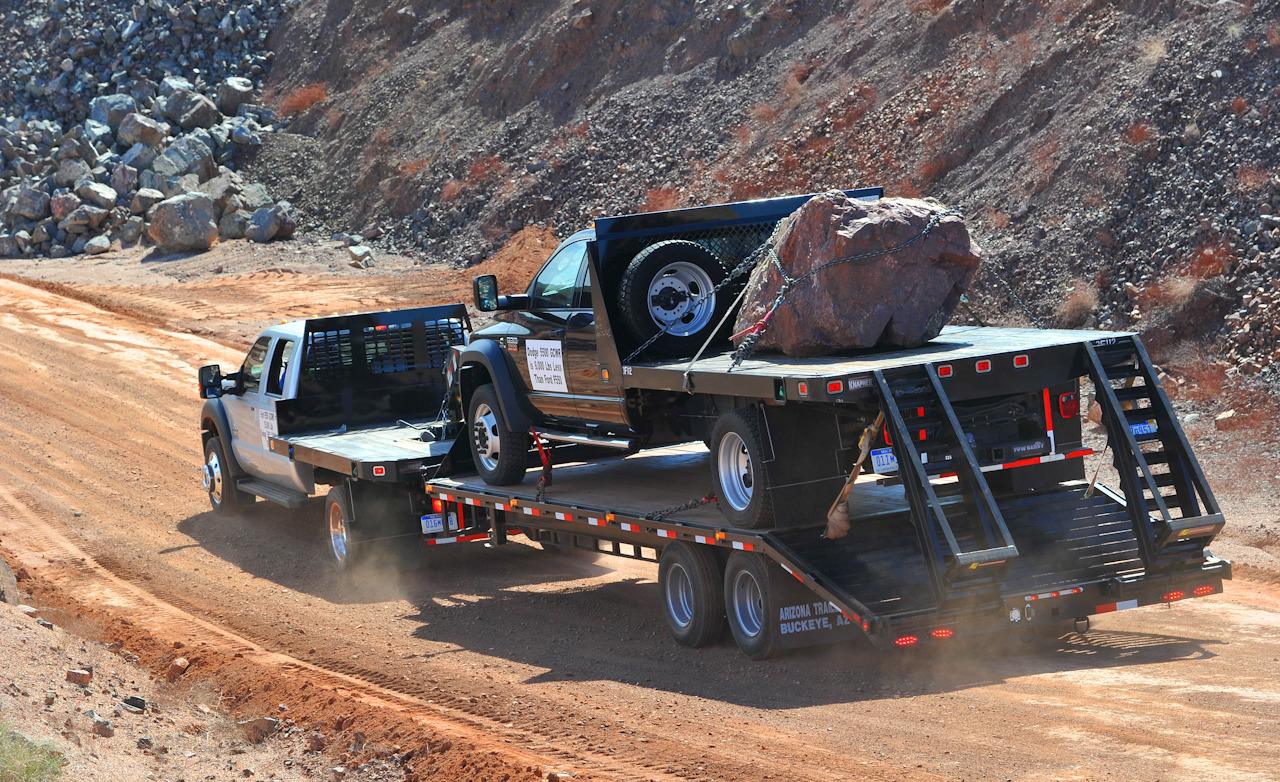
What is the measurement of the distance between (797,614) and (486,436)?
13.1 feet

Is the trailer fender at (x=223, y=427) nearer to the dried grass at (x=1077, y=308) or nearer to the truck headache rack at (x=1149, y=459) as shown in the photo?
the truck headache rack at (x=1149, y=459)

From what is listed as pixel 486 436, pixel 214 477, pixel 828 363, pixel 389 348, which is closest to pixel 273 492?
pixel 214 477

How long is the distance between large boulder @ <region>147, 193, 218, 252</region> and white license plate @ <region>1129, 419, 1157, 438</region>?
2870 cm

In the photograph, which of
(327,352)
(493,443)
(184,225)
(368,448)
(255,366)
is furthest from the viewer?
(184,225)

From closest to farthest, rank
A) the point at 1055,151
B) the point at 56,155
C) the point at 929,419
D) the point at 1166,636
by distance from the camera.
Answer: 1. the point at 929,419
2. the point at 1166,636
3. the point at 1055,151
4. the point at 56,155

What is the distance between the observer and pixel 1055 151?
2188 centimetres

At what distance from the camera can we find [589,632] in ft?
36.9

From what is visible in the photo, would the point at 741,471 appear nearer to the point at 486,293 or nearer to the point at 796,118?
the point at 486,293

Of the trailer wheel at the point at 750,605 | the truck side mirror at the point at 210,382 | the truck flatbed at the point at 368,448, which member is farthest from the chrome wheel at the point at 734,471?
the truck side mirror at the point at 210,382

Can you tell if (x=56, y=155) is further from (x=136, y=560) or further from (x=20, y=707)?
(x=20, y=707)

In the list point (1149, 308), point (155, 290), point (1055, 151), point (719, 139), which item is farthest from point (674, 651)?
point (155, 290)

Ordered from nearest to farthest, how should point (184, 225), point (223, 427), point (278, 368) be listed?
1. point (278, 368)
2. point (223, 427)
3. point (184, 225)

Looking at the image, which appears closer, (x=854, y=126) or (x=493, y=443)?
(x=493, y=443)

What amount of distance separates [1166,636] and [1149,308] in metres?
9.48
